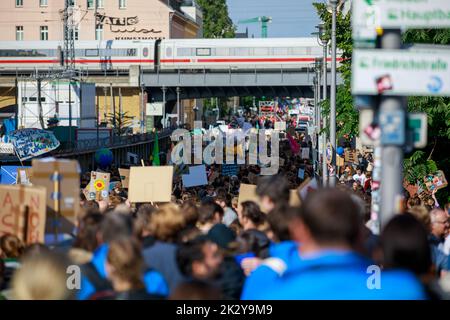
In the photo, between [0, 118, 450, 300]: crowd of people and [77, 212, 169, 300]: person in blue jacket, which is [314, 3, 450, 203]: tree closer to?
[0, 118, 450, 300]: crowd of people

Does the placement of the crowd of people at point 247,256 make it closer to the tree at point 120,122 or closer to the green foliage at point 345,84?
the green foliage at point 345,84

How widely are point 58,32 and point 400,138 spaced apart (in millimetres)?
104975

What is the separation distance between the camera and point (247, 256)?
27.1 feet

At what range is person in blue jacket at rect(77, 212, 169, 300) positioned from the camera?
21.6 ft

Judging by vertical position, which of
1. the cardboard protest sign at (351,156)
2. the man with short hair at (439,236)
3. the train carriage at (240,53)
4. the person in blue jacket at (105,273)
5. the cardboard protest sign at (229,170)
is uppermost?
the train carriage at (240,53)

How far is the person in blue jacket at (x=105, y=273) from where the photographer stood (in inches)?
259

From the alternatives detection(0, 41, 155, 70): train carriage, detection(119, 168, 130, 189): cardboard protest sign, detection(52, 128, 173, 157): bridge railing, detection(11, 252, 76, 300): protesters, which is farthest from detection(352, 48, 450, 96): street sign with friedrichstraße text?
detection(0, 41, 155, 70): train carriage

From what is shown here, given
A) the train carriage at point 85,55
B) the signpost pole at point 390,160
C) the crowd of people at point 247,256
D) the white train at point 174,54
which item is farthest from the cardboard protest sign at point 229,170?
the train carriage at point 85,55

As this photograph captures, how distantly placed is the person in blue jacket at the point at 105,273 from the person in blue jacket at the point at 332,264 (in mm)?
1691

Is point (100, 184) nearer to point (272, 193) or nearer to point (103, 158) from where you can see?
point (272, 193)

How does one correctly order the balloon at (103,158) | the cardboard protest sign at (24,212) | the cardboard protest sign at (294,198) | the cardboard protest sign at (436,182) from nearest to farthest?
the cardboard protest sign at (24,212), the cardboard protest sign at (294,198), the cardboard protest sign at (436,182), the balloon at (103,158)

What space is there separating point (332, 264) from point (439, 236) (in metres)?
5.73

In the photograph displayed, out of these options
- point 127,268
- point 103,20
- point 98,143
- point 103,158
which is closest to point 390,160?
point 127,268

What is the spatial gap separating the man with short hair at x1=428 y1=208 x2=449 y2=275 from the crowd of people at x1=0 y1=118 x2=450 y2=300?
0.04 ft
